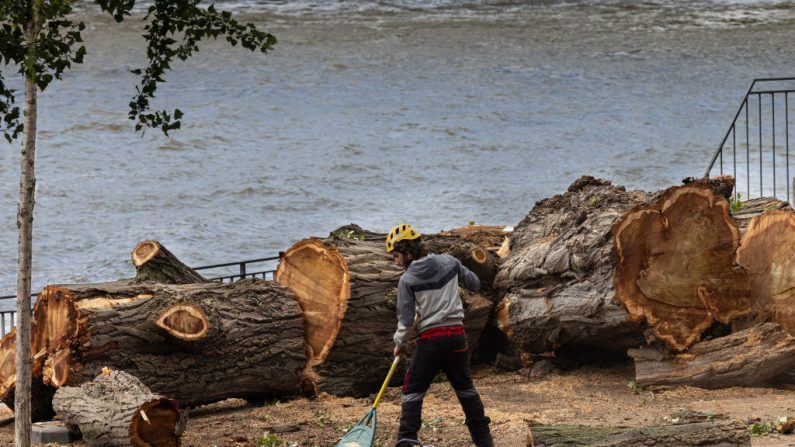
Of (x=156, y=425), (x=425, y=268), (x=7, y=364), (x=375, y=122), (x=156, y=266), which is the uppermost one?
(x=375, y=122)

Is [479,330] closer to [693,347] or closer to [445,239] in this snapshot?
[445,239]

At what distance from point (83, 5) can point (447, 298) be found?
29.6 meters

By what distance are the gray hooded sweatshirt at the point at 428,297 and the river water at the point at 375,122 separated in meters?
10.1

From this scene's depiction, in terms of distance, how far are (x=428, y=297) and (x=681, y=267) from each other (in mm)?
2931

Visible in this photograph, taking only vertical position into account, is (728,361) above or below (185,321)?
below

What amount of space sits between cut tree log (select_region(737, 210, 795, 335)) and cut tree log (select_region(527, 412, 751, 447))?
8.82 feet

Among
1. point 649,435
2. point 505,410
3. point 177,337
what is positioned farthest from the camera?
point 505,410

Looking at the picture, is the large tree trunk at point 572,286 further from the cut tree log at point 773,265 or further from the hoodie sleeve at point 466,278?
the hoodie sleeve at point 466,278

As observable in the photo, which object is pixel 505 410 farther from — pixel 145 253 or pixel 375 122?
pixel 375 122

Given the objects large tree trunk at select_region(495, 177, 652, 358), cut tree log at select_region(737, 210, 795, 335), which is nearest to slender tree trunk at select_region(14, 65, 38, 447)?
large tree trunk at select_region(495, 177, 652, 358)

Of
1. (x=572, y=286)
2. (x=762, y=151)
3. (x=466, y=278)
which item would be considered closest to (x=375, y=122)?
(x=762, y=151)

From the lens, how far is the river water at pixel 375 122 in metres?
19.0

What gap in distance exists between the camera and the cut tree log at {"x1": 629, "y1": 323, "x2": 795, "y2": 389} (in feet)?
30.0

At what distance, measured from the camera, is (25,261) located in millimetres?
7070
